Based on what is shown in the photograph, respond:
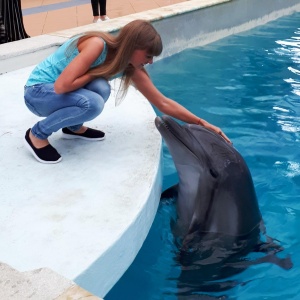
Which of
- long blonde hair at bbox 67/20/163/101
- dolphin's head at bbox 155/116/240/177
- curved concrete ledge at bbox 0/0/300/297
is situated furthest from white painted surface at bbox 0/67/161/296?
long blonde hair at bbox 67/20/163/101

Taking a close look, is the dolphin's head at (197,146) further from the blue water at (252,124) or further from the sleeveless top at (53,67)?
the sleeveless top at (53,67)

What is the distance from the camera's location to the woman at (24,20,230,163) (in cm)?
342

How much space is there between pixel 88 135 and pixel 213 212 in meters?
1.09

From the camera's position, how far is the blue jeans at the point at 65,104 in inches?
139

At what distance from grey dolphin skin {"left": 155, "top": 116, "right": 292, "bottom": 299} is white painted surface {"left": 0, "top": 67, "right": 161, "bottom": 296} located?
27 centimetres

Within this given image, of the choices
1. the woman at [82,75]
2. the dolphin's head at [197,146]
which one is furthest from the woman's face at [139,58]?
the dolphin's head at [197,146]

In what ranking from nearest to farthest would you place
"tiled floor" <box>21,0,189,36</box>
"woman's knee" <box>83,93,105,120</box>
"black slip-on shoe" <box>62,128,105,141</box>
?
"woman's knee" <box>83,93,105,120</box>, "black slip-on shoe" <box>62,128,105,141</box>, "tiled floor" <box>21,0,189,36</box>

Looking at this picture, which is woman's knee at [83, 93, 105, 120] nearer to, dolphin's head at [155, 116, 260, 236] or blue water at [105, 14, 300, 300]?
dolphin's head at [155, 116, 260, 236]

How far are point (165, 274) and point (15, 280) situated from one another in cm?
169

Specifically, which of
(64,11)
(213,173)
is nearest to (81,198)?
(213,173)

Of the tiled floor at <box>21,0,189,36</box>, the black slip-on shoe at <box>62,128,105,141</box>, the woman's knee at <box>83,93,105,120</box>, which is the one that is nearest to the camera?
the woman's knee at <box>83,93,105,120</box>

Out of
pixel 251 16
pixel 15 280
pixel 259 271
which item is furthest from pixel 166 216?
pixel 251 16

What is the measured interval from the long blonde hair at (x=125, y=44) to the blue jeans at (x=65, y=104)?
117mm

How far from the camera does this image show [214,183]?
3.59 metres
